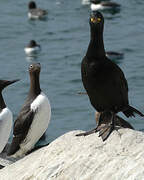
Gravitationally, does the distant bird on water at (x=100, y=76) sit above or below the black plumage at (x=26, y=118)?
above

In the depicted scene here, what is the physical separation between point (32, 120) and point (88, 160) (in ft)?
8.53

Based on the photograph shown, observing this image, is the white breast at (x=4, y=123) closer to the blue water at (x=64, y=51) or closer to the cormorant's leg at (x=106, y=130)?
the cormorant's leg at (x=106, y=130)

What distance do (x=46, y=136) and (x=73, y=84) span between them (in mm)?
6066

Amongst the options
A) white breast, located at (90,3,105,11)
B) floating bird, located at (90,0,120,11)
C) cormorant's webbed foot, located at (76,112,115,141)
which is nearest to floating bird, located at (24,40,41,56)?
floating bird, located at (90,0,120,11)

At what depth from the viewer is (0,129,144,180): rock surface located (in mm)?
7781

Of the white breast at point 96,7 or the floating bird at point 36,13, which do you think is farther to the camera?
the white breast at point 96,7

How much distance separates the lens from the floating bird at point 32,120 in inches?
411

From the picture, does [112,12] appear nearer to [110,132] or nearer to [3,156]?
[3,156]

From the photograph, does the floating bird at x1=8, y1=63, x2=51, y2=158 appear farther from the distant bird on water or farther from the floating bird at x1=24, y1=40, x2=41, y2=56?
the floating bird at x1=24, y1=40, x2=41, y2=56

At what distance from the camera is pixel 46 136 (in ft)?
67.9

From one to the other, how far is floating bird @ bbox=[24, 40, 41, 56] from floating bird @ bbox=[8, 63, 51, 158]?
19.5 meters

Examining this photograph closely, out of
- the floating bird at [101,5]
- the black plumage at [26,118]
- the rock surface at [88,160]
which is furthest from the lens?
the floating bird at [101,5]

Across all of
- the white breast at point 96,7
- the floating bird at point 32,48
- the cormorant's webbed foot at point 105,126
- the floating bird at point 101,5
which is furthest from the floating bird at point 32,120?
the white breast at point 96,7

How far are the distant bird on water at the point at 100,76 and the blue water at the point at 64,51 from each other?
11321 mm
